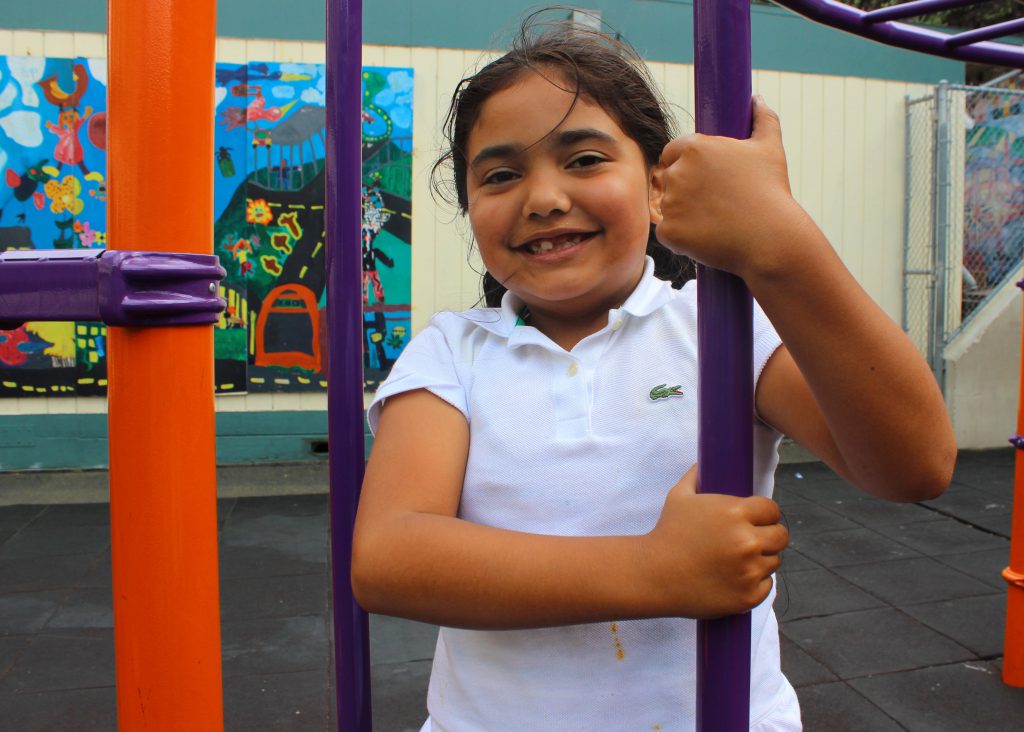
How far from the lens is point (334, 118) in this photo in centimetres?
103

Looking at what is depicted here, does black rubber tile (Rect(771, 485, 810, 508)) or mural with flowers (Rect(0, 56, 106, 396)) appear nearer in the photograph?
black rubber tile (Rect(771, 485, 810, 508))

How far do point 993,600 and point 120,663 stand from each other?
3.30 m

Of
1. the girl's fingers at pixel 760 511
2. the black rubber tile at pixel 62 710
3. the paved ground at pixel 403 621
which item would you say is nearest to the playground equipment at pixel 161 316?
the girl's fingers at pixel 760 511

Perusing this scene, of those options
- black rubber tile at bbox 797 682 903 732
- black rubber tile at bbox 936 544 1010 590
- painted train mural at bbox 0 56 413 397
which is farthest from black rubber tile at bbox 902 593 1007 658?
painted train mural at bbox 0 56 413 397

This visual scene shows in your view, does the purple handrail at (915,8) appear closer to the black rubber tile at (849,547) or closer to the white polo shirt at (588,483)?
the white polo shirt at (588,483)

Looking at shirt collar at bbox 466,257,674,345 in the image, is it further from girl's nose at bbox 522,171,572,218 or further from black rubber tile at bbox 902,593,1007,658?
black rubber tile at bbox 902,593,1007,658

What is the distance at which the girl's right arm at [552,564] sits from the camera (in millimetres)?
738

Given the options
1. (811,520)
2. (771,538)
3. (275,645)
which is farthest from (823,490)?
(771,538)

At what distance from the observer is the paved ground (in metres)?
2.55

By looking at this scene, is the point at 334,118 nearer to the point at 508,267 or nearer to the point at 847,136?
the point at 508,267

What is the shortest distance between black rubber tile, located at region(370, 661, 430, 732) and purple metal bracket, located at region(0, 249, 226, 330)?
1.79 meters

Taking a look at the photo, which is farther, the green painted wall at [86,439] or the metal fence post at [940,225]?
the metal fence post at [940,225]

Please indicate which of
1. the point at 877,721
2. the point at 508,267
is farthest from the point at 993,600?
the point at 508,267

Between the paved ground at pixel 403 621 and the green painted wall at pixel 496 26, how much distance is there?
2.61 metres
